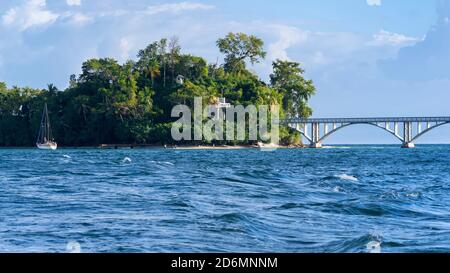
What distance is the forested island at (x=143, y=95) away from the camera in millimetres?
129250

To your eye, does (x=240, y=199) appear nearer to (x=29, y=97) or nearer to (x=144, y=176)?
(x=144, y=176)

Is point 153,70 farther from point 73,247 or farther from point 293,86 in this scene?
point 73,247

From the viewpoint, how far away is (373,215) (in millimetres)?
21266

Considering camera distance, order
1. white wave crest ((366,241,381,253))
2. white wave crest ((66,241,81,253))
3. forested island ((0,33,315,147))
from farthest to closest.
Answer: forested island ((0,33,315,147)) < white wave crest ((366,241,381,253)) < white wave crest ((66,241,81,253))

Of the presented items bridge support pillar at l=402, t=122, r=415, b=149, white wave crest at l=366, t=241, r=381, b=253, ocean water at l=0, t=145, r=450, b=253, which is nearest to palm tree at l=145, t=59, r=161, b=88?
bridge support pillar at l=402, t=122, r=415, b=149

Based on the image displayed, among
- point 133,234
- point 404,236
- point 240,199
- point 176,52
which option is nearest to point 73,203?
point 240,199

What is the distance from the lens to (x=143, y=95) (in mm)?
132500

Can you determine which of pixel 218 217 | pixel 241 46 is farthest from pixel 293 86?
pixel 218 217

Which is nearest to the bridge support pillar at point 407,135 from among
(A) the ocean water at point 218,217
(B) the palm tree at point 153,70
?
(B) the palm tree at point 153,70

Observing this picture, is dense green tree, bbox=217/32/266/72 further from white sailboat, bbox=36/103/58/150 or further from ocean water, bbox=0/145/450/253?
ocean water, bbox=0/145/450/253

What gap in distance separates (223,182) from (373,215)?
13619 mm

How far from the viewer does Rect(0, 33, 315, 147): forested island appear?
129 meters

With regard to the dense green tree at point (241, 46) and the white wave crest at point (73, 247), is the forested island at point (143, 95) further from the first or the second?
the white wave crest at point (73, 247)
